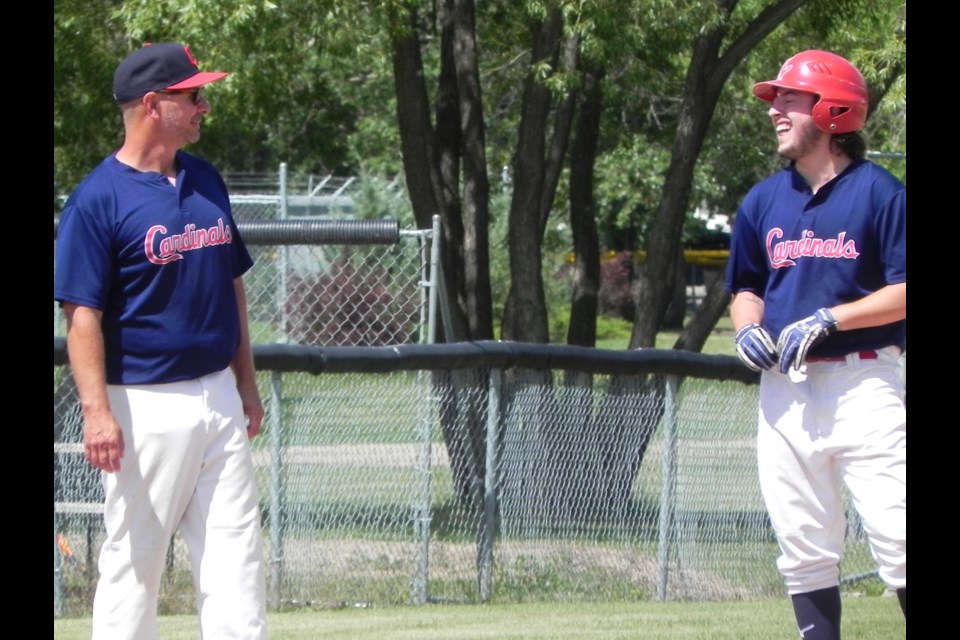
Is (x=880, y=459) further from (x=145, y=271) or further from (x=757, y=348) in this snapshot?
(x=145, y=271)

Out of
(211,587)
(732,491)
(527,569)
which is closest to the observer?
(211,587)

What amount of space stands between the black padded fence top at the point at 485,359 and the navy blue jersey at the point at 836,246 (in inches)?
113

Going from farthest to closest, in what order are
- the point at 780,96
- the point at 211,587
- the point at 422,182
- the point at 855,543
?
the point at 422,182, the point at 855,543, the point at 780,96, the point at 211,587

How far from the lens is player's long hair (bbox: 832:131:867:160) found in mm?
4895

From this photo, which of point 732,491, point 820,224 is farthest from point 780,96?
point 732,491

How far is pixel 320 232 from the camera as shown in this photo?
8.67 meters

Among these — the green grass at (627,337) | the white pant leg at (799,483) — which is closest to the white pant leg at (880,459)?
the white pant leg at (799,483)

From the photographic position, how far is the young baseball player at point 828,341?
4672 mm

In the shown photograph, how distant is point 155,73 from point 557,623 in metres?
3.65

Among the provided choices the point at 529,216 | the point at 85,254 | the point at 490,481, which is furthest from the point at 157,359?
the point at 529,216

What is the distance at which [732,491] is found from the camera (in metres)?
8.78

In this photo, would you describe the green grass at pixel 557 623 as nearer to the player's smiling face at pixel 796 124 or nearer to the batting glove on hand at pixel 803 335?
the batting glove on hand at pixel 803 335
